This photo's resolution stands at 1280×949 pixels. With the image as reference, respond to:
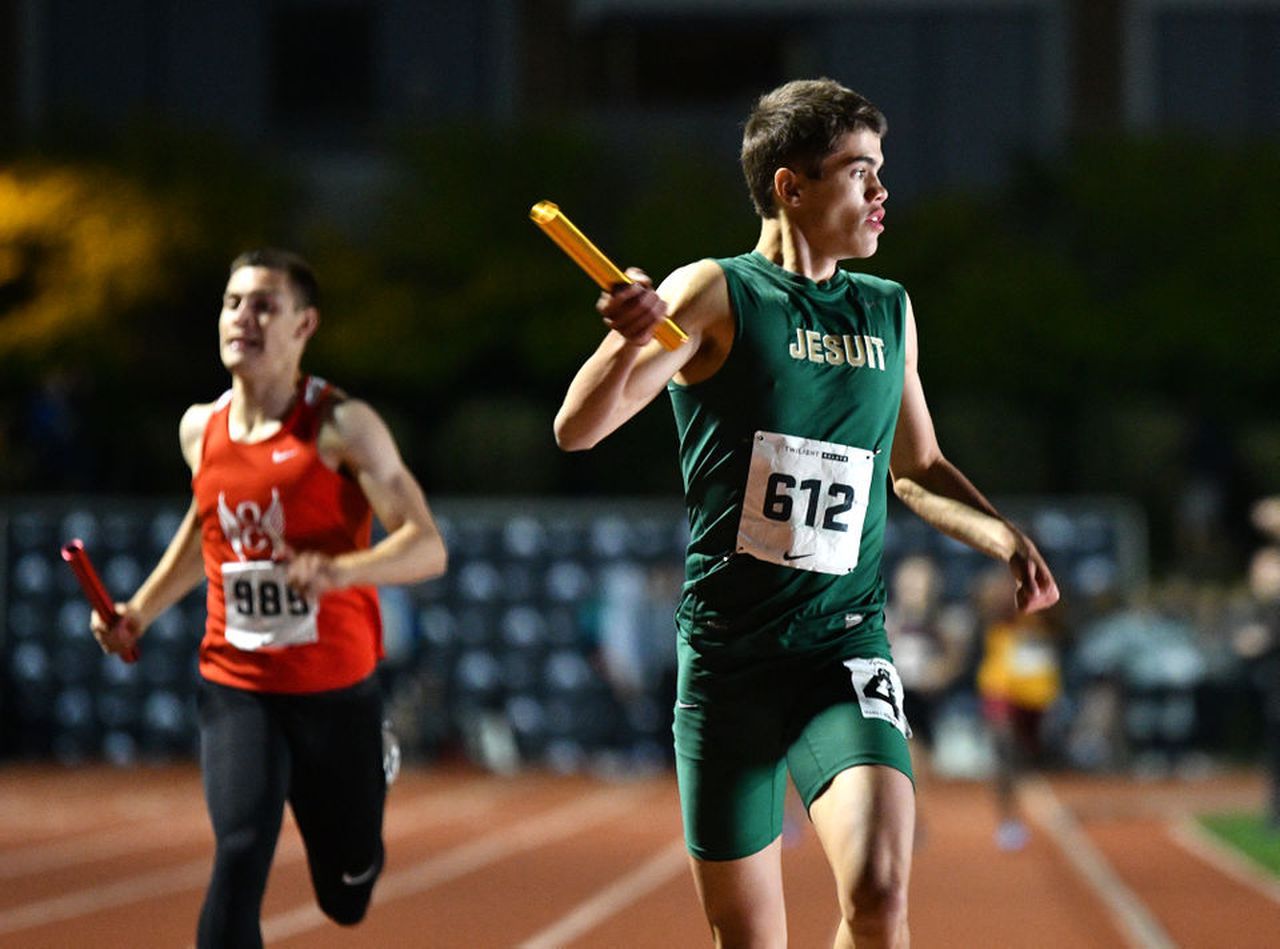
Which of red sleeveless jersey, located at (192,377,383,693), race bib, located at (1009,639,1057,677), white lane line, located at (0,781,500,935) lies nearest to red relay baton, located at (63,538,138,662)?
red sleeveless jersey, located at (192,377,383,693)

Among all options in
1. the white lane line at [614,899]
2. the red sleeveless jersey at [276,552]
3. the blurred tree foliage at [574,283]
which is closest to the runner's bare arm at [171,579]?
the red sleeveless jersey at [276,552]

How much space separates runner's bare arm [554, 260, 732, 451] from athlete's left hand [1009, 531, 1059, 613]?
0.76 meters

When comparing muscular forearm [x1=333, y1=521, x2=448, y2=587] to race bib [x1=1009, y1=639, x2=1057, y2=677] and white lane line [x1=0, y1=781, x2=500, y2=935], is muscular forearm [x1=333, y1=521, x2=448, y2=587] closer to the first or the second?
white lane line [x1=0, y1=781, x2=500, y2=935]

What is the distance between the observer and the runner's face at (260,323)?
17.2 ft

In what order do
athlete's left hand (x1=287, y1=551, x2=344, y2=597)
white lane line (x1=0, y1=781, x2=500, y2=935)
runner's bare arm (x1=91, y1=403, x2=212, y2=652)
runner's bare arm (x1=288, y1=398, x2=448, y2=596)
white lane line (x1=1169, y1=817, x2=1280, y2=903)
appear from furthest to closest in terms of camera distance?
1. white lane line (x1=1169, y1=817, x2=1280, y2=903)
2. white lane line (x1=0, y1=781, x2=500, y2=935)
3. runner's bare arm (x1=91, y1=403, x2=212, y2=652)
4. runner's bare arm (x1=288, y1=398, x2=448, y2=596)
5. athlete's left hand (x1=287, y1=551, x2=344, y2=597)

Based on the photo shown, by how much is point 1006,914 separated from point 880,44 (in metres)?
18.6

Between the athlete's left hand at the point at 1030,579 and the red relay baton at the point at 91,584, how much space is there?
7.57 feet

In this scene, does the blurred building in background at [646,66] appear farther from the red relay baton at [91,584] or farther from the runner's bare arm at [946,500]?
the runner's bare arm at [946,500]

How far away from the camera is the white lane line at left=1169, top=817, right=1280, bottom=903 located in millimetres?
9797

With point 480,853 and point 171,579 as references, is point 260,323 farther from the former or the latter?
point 480,853

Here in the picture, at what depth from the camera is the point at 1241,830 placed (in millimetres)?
12602

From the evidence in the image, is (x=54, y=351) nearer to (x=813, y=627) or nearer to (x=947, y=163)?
(x=947, y=163)

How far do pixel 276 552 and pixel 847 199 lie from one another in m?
1.83

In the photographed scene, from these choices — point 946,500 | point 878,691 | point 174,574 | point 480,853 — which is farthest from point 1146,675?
point 878,691
